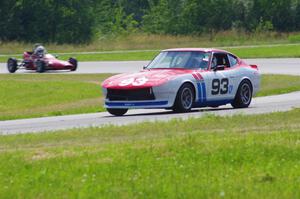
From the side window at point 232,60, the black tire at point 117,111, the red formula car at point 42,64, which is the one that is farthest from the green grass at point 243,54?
the black tire at point 117,111

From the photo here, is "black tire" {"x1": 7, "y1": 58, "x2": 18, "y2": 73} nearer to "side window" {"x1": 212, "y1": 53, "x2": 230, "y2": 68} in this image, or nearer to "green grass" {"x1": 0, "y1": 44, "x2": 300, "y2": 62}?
"green grass" {"x1": 0, "y1": 44, "x2": 300, "y2": 62}

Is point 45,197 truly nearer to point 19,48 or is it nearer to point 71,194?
point 71,194

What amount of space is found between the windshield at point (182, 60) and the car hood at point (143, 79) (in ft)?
1.68

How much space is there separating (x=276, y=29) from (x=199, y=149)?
7016cm

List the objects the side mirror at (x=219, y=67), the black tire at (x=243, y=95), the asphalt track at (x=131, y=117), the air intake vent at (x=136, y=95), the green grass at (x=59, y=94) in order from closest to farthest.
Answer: the asphalt track at (x=131, y=117), the air intake vent at (x=136, y=95), the side mirror at (x=219, y=67), the black tire at (x=243, y=95), the green grass at (x=59, y=94)

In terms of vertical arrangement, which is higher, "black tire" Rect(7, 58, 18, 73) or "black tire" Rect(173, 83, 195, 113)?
"black tire" Rect(173, 83, 195, 113)

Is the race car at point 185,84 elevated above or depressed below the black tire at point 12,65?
above

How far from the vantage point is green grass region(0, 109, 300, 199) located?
10.4m

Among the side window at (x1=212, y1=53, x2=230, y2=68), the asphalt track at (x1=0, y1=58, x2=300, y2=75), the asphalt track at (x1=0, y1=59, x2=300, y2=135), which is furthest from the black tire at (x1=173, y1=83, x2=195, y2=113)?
the asphalt track at (x1=0, y1=58, x2=300, y2=75)

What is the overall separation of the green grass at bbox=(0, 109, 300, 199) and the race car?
17.0 ft

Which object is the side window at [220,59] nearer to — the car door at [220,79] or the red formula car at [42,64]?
the car door at [220,79]

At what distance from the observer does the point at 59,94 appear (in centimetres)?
3194

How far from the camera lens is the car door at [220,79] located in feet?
75.9

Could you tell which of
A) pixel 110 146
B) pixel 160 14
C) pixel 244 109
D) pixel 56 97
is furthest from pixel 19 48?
pixel 110 146
